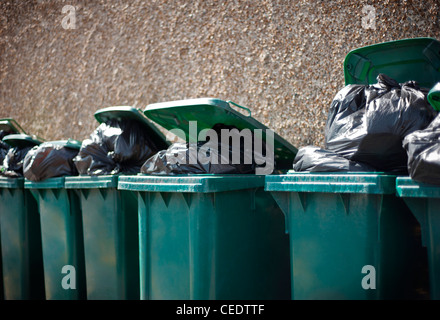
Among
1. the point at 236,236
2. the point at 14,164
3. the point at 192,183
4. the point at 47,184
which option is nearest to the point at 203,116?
the point at 192,183

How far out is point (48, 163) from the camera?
3.42 meters

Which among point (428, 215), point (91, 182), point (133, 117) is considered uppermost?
point (133, 117)

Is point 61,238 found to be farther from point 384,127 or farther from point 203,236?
point 384,127

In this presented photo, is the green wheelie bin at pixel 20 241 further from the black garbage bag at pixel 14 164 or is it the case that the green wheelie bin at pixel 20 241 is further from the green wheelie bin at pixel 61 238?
the green wheelie bin at pixel 61 238

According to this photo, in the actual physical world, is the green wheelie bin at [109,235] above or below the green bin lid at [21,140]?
below

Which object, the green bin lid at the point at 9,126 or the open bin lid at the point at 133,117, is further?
the green bin lid at the point at 9,126

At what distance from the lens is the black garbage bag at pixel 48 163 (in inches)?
135

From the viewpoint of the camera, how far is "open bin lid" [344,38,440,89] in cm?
269

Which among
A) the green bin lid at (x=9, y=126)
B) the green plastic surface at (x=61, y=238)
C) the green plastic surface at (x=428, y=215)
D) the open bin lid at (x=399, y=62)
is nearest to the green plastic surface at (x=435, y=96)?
the green plastic surface at (x=428, y=215)

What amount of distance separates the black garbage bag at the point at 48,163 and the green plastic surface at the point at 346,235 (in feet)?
6.29

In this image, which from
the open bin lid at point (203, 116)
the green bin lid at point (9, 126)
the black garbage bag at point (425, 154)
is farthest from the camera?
the green bin lid at point (9, 126)

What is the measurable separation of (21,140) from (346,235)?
338cm

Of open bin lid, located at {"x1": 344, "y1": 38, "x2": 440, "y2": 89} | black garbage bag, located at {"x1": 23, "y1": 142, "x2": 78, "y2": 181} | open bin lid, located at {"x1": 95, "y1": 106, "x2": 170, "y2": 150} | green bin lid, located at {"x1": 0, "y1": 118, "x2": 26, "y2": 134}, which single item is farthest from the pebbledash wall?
black garbage bag, located at {"x1": 23, "y1": 142, "x2": 78, "y2": 181}

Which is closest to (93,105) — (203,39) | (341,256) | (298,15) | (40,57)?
(40,57)
